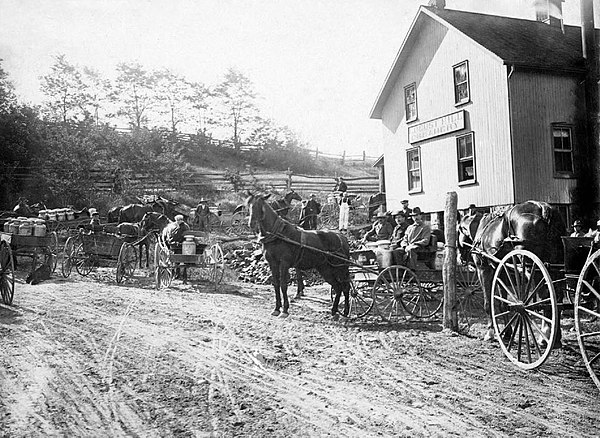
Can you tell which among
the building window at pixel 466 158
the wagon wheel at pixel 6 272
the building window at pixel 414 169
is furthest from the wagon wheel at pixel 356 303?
the building window at pixel 414 169

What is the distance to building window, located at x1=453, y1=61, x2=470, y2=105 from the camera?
56.1ft

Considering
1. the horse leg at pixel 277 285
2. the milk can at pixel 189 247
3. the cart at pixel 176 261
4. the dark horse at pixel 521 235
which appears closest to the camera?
the dark horse at pixel 521 235

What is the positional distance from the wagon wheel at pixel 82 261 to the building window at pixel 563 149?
46.9 feet

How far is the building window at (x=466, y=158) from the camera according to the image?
17.0m

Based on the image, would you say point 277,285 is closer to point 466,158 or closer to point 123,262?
point 123,262

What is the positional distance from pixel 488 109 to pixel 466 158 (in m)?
1.76

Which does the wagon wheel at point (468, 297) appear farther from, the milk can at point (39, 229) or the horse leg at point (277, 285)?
the milk can at point (39, 229)

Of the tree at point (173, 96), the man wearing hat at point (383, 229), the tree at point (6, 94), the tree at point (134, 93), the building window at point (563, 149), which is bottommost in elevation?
the man wearing hat at point (383, 229)

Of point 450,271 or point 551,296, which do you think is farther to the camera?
point 450,271

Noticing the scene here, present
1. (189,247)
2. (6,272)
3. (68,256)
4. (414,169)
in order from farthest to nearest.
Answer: (414,169), (68,256), (189,247), (6,272)

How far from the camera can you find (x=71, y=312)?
9586mm

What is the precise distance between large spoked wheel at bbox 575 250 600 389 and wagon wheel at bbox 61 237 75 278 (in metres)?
13.0

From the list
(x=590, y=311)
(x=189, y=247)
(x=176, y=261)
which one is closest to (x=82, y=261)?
(x=176, y=261)

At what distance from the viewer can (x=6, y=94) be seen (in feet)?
17.7
